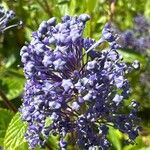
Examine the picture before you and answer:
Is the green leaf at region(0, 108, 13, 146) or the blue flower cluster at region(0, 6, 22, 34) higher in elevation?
the blue flower cluster at region(0, 6, 22, 34)

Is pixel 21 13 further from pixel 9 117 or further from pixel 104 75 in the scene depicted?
pixel 104 75

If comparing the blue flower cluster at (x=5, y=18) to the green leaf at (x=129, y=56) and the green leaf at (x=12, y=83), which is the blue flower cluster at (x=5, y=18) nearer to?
the green leaf at (x=129, y=56)

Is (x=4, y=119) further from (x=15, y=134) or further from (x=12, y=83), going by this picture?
(x=12, y=83)

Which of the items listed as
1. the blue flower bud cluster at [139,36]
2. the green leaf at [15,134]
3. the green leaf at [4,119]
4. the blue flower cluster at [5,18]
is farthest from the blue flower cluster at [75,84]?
the blue flower bud cluster at [139,36]

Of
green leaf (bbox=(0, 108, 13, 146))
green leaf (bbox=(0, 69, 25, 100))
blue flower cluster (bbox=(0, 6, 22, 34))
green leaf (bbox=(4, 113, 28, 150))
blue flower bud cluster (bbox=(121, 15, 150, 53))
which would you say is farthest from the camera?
blue flower bud cluster (bbox=(121, 15, 150, 53))

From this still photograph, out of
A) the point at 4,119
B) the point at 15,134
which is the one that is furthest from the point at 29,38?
the point at 15,134

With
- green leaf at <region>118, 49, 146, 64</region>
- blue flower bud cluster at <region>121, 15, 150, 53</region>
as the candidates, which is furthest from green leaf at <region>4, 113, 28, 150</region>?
blue flower bud cluster at <region>121, 15, 150, 53</region>

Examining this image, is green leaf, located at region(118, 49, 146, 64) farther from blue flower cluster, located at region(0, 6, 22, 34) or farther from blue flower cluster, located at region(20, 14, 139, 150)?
blue flower cluster, located at region(20, 14, 139, 150)
